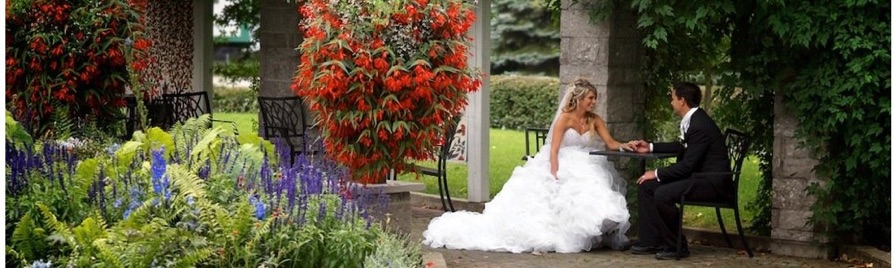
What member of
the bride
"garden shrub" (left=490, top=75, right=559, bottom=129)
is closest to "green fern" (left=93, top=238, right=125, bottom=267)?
the bride

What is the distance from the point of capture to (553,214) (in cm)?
1010

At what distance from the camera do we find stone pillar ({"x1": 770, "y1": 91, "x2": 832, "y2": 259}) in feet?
32.2

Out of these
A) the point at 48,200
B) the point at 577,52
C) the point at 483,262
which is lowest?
the point at 483,262

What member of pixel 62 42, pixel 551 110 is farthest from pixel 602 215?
pixel 551 110

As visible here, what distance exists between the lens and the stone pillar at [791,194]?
983cm

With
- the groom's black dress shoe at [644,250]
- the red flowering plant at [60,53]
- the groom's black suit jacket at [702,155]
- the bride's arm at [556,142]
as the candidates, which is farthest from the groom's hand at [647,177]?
the red flowering plant at [60,53]

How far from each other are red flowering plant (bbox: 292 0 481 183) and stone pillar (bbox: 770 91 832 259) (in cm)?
223

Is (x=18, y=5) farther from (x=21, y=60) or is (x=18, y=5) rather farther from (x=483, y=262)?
(x=483, y=262)

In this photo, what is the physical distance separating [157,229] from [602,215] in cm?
425

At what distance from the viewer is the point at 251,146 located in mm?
7523

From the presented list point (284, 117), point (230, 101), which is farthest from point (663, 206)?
point (230, 101)

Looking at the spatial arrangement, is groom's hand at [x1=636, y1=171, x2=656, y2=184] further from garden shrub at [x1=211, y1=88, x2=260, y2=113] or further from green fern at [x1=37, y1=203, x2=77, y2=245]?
garden shrub at [x1=211, y1=88, x2=260, y2=113]

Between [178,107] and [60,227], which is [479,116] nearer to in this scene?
[178,107]

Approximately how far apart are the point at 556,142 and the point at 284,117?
3.22 m
